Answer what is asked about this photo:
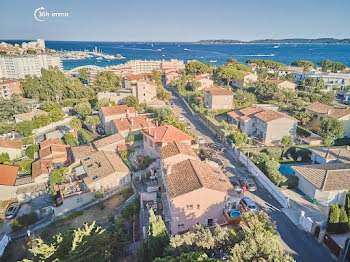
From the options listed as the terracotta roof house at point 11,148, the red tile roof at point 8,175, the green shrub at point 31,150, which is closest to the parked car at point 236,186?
the red tile roof at point 8,175

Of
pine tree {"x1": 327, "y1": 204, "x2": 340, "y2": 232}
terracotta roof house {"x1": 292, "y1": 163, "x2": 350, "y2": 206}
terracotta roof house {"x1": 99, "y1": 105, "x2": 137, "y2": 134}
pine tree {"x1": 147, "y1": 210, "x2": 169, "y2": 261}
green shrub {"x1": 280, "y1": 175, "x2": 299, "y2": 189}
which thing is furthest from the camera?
terracotta roof house {"x1": 99, "y1": 105, "x2": 137, "y2": 134}

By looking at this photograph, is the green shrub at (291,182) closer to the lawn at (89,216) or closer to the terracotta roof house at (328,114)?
the lawn at (89,216)

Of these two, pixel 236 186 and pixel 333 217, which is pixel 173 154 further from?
pixel 333 217

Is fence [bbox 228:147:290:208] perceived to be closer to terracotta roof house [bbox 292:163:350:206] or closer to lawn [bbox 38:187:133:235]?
terracotta roof house [bbox 292:163:350:206]

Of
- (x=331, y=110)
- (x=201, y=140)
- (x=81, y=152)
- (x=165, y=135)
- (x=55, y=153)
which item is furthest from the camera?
(x=331, y=110)

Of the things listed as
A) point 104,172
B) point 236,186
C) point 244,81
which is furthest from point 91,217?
point 244,81

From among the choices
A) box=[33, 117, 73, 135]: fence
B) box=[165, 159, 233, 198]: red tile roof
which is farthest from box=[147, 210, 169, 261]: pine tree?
box=[33, 117, 73, 135]: fence

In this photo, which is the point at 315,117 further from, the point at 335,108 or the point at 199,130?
the point at 199,130
